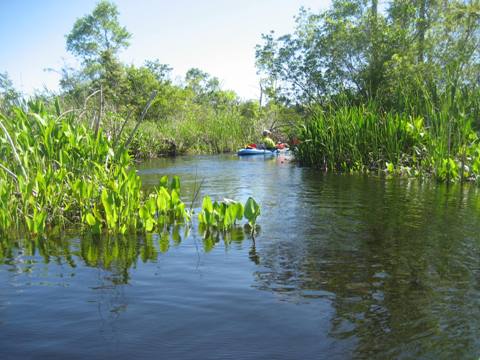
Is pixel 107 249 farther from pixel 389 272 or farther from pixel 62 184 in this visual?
pixel 389 272

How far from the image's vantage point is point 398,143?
12289 millimetres

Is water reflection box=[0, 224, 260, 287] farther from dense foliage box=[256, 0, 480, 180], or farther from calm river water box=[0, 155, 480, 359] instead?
dense foliage box=[256, 0, 480, 180]

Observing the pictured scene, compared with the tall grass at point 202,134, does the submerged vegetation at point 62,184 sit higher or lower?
lower

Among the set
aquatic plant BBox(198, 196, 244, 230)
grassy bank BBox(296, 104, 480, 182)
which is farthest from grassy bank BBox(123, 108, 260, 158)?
aquatic plant BBox(198, 196, 244, 230)

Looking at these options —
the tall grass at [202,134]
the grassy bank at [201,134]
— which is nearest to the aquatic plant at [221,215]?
the grassy bank at [201,134]

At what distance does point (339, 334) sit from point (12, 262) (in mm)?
3378

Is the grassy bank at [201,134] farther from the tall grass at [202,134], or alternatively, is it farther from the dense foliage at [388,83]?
the dense foliage at [388,83]

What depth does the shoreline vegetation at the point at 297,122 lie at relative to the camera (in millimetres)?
5812

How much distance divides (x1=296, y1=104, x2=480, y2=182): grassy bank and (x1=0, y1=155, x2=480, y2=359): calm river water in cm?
422

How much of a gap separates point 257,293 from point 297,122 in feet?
55.5

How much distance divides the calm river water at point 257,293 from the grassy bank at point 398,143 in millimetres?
4220

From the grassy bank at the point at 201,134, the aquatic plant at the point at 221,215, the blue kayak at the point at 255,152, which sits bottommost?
the aquatic plant at the point at 221,215

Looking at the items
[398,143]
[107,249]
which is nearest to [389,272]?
[107,249]

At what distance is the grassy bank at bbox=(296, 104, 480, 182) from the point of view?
1068 cm
